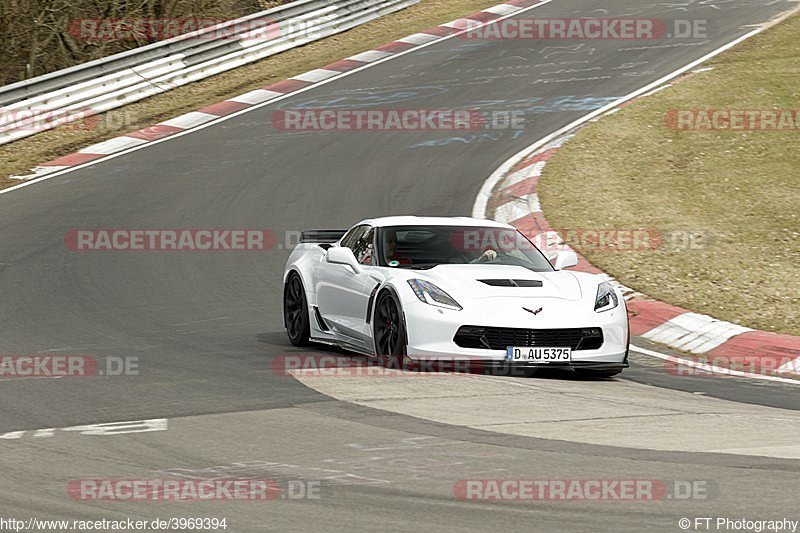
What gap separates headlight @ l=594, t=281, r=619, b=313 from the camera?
988cm

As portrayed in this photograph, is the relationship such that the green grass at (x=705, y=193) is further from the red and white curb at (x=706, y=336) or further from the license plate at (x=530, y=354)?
the license plate at (x=530, y=354)

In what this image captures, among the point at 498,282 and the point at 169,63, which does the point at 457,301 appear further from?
the point at 169,63

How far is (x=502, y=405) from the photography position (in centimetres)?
815

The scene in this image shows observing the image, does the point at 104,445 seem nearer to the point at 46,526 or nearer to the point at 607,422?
the point at 46,526

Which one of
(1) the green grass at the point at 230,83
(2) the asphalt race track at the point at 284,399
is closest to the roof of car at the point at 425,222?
(2) the asphalt race track at the point at 284,399

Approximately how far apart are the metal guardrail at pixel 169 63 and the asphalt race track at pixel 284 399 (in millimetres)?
2744

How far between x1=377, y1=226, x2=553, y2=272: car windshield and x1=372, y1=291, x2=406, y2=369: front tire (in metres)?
0.51

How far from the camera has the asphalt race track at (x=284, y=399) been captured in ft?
18.6

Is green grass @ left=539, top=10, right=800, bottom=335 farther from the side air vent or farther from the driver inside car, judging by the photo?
the driver inside car

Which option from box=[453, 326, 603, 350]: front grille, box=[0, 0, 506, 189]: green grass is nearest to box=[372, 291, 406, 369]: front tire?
box=[453, 326, 603, 350]: front grille

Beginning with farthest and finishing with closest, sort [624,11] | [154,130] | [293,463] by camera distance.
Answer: [624,11], [154,130], [293,463]

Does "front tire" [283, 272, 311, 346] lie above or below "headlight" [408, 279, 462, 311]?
below

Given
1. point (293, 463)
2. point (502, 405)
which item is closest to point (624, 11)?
point (502, 405)

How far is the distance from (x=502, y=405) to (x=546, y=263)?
2.98m
